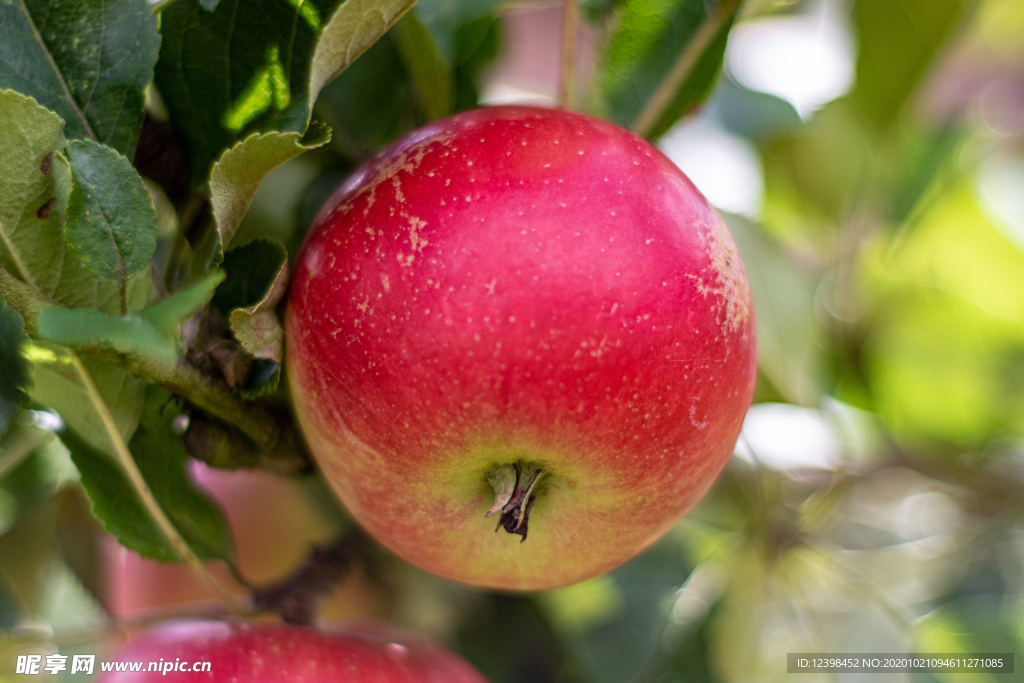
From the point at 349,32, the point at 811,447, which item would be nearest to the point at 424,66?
the point at 349,32

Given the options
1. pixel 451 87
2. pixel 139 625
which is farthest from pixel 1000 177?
pixel 139 625

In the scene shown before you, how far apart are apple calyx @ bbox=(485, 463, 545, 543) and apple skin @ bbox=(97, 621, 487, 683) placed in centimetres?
16

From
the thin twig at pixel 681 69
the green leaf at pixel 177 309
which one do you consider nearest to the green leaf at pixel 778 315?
the thin twig at pixel 681 69

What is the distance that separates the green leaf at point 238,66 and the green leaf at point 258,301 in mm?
Result: 72

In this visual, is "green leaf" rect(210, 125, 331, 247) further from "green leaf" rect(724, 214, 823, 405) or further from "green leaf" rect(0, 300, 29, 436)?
"green leaf" rect(724, 214, 823, 405)

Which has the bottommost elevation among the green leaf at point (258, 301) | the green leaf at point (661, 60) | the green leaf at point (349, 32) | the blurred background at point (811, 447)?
the blurred background at point (811, 447)

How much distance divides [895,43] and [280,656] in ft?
2.56

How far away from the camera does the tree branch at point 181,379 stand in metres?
0.36

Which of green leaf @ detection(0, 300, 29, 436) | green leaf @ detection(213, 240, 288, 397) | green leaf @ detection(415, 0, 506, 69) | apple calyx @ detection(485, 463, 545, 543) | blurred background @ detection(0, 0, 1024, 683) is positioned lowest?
blurred background @ detection(0, 0, 1024, 683)

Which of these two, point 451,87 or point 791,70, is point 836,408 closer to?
point 791,70

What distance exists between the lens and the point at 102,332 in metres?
0.31

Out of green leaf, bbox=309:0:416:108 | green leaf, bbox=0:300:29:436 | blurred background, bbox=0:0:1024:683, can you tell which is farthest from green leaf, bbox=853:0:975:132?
green leaf, bbox=0:300:29:436

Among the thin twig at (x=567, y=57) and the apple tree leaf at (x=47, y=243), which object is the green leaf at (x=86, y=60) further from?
the thin twig at (x=567, y=57)

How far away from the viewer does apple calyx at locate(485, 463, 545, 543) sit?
1.29ft
